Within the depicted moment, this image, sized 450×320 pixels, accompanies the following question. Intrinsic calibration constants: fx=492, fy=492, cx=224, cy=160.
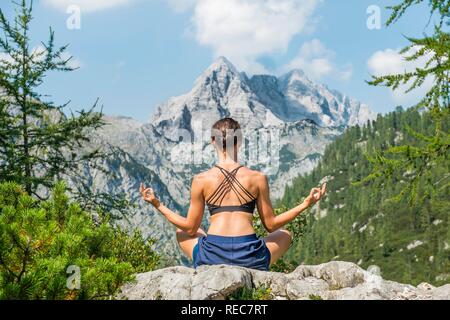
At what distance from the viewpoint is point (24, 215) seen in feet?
17.1

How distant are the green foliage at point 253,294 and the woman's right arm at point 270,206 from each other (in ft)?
4.08

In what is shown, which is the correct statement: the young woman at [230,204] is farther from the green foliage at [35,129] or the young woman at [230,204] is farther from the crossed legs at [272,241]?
the green foliage at [35,129]

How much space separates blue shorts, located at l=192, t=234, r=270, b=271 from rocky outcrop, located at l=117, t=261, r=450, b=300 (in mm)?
407

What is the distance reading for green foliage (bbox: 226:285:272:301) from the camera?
592 cm

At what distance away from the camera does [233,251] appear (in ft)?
23.4

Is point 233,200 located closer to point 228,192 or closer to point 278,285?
point 228,192

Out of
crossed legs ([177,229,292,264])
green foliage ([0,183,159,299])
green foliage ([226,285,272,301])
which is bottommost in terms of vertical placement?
green foliage ([226,285,272,301])

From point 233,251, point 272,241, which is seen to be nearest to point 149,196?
point 233,251

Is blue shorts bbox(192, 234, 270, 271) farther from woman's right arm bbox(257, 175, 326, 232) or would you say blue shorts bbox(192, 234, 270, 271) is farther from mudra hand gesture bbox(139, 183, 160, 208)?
mudra hand gesture bbox(139, 183, 160, 208)

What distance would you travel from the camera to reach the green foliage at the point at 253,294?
233 inches

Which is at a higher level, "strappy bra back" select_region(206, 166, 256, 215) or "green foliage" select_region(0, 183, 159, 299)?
"strappy bra back" select_region(206, 166, 256, 215)

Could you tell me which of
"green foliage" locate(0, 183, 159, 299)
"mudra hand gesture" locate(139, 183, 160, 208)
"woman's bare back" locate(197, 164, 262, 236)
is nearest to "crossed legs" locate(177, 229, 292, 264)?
"woman's bare back" locate(197, 164, 262, 236)

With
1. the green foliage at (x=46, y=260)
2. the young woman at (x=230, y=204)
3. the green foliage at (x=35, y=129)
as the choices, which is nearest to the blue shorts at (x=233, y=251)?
the young woman at (x=230, y=204)
